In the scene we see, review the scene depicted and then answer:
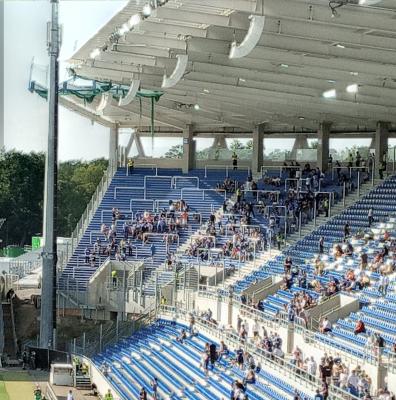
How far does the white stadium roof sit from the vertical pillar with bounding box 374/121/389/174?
47 centimetres

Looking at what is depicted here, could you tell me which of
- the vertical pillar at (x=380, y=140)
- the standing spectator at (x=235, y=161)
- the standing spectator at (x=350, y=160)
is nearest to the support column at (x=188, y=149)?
the standing spectator at (x=235, y=161)

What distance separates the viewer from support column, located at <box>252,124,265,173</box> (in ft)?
146

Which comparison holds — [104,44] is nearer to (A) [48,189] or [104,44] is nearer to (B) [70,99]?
(A) [48,189]

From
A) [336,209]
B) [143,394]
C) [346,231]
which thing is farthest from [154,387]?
[336,209]

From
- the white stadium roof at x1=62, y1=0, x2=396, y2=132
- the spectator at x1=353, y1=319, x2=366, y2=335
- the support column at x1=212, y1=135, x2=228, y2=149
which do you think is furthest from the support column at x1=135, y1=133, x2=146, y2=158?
the spectator at x1=353, y1=319, x2=366, y2=335

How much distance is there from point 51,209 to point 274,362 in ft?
47.6

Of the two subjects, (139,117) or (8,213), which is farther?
(8,213)

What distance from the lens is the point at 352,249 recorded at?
29484 mm

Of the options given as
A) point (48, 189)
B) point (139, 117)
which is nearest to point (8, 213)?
point (139, 117)

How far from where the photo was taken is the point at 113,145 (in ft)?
156

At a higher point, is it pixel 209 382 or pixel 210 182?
pixel 210 182

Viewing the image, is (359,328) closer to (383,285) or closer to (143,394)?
(383,285)

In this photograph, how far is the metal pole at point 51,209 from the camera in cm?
3409

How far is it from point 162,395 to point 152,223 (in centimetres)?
1663
